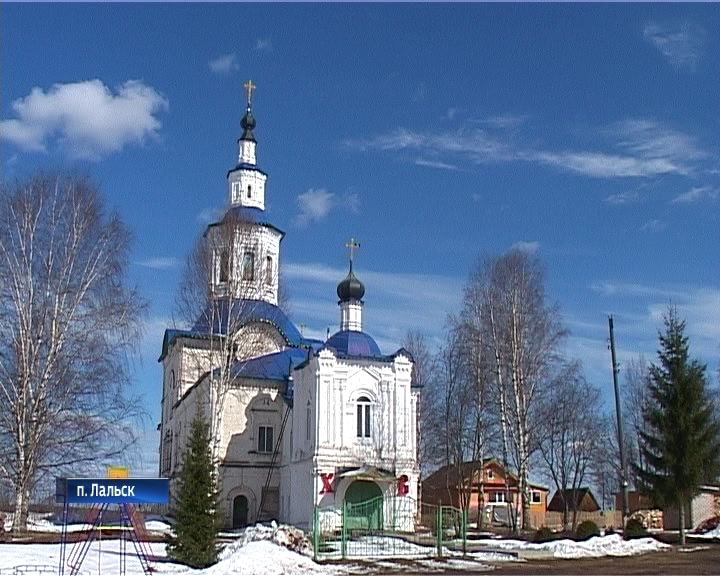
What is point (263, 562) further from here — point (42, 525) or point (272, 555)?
point (42, 525)

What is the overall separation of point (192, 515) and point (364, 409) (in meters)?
A: 18.8

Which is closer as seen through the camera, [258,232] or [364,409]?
[364,409]

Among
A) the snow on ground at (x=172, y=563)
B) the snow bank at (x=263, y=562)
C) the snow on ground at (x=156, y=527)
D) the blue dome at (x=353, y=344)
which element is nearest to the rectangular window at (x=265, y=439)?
the blue dome at (x=353, y=344)

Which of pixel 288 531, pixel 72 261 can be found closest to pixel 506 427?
pixel 288 531

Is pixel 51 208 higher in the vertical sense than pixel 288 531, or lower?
higher

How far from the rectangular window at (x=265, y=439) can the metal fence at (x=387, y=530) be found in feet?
24.0

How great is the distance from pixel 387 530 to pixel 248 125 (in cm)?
2662

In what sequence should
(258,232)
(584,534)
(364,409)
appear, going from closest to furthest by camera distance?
(584,534) < (364,409) < (258,232)

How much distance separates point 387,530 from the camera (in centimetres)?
3325

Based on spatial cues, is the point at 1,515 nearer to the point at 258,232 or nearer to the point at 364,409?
the point at 364,409

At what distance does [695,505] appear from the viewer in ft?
132

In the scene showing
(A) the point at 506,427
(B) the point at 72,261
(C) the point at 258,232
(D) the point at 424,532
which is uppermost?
(C) the point at 258,232

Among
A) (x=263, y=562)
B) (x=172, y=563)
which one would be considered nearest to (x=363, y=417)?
(x=263, y=562)

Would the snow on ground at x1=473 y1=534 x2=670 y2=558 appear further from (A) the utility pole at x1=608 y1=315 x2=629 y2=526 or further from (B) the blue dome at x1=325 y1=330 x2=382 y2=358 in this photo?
(B) the blue dome at x1=325 y1=330 x2=382 y2=358
